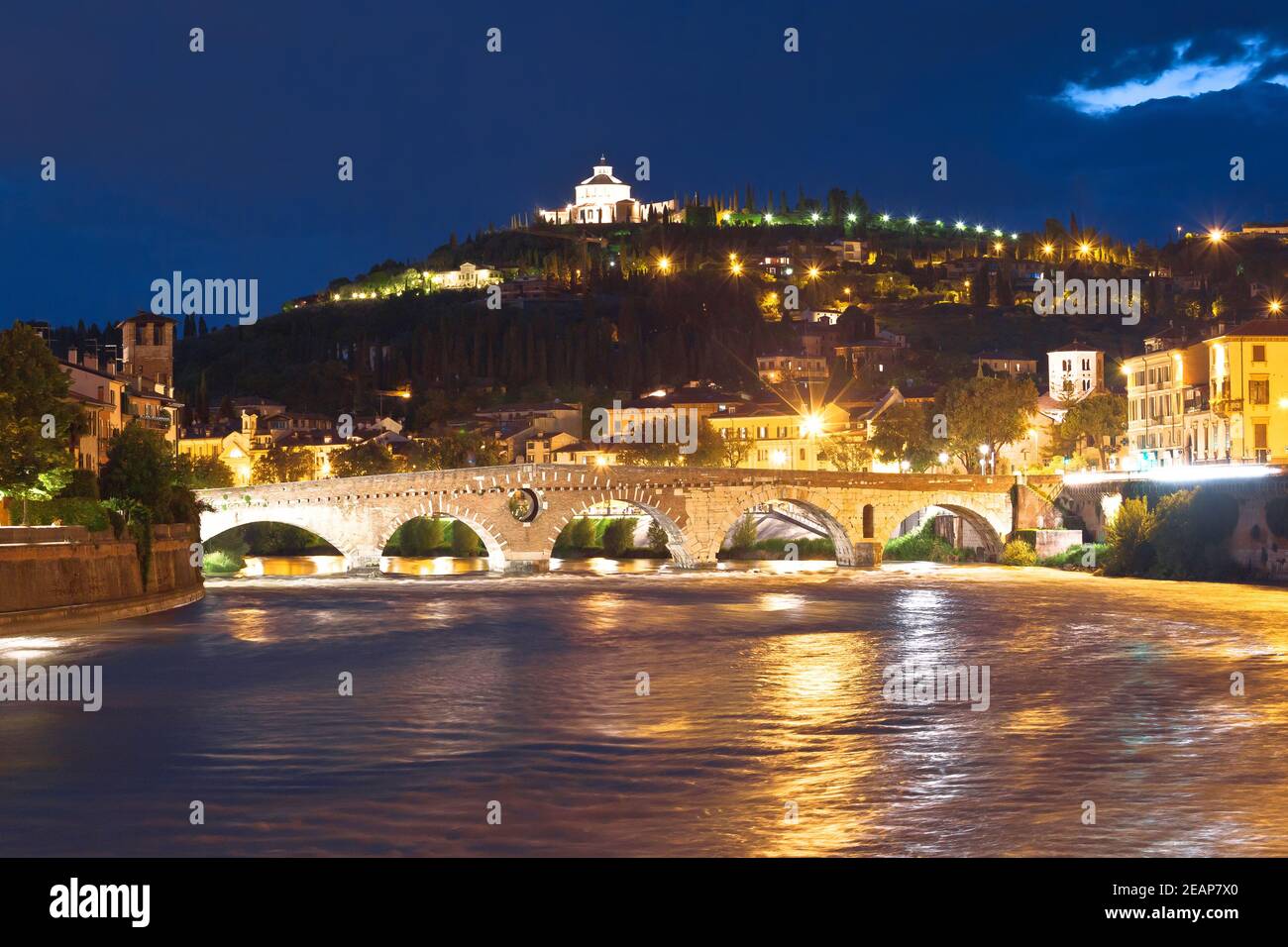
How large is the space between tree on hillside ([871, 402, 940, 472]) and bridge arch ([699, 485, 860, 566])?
49.6 ft

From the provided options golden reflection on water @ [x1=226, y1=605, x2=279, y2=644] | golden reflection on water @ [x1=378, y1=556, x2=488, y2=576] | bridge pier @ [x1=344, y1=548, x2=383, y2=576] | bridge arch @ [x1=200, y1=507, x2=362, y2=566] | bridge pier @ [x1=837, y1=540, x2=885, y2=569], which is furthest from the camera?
bridge pier @ [x1=837, y1=540, x2=885, y2=569]

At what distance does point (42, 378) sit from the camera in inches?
1452

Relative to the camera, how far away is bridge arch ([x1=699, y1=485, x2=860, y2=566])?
56.3 metres

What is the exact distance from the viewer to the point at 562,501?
54656mm

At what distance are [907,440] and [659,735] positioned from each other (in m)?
54.1

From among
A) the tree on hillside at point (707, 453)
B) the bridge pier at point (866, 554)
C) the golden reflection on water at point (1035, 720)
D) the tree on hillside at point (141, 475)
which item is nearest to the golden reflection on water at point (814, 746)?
the golden reflection on water at point (1035, 720)

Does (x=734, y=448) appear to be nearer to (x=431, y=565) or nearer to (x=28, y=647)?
(x=431, y=565)

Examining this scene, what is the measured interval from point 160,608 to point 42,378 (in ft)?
20.0

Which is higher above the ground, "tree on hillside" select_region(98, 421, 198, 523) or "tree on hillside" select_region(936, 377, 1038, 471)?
"tree on hillside" select_region(936, 377, 1038, 471)

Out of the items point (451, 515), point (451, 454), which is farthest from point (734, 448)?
point (451, 515)

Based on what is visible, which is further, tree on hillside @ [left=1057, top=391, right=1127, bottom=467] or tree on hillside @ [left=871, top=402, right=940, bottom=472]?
tree on hillside @ [left=1057, top=391, right=1127, bottom=467]

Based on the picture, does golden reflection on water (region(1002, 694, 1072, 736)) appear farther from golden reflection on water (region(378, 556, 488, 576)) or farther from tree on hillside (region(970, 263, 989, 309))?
tree on hillside (region(970, 263, 989, 309))

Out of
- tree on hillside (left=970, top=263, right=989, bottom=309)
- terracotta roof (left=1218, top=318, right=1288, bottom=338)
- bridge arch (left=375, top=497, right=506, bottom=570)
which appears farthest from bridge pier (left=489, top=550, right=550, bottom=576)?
tree on hillside (left=970, top=263, right=989, bottom=309)
